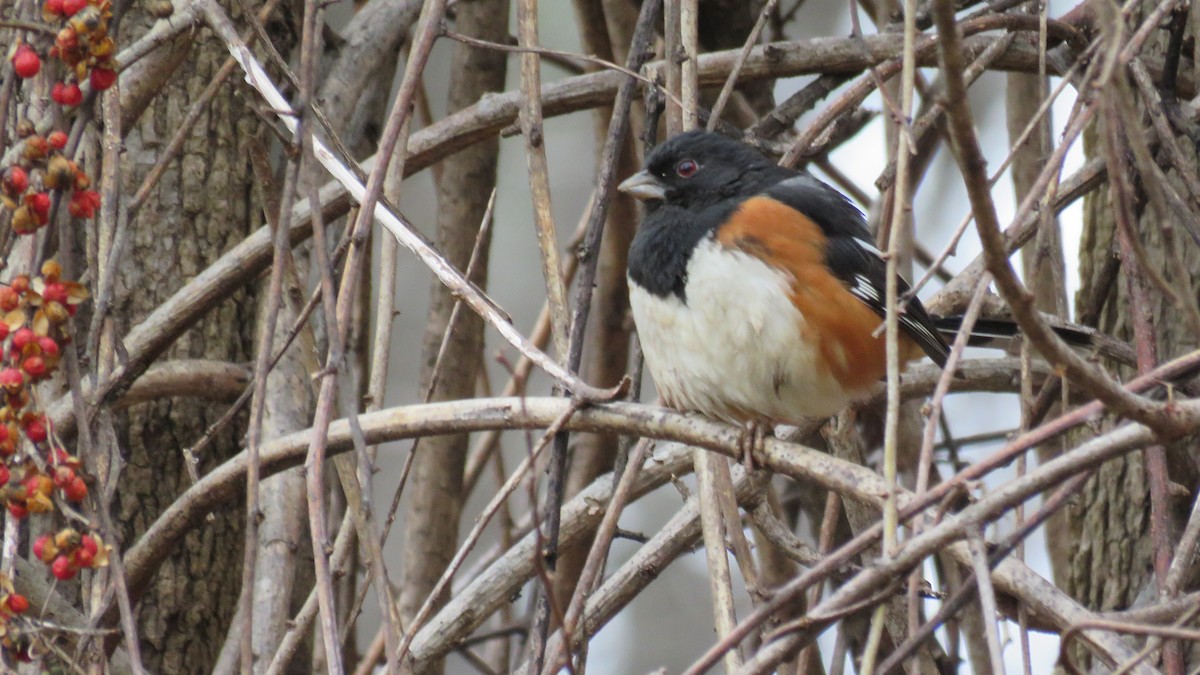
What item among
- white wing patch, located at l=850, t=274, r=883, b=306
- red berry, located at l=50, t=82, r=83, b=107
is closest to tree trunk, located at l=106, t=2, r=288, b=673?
red berry, located at l=50, t=82, r=83, b=107

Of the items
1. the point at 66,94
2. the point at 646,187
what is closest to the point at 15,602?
the point at 66,94

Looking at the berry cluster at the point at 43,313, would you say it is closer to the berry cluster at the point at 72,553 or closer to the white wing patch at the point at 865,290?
the berry cluster at the point at 72,553

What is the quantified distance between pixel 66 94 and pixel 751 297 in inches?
47.8

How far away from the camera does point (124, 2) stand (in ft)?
7.63

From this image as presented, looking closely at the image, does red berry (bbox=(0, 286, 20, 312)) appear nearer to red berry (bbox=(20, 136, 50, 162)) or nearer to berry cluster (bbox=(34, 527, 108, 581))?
red berry (bbox=(20, 136, 50, 162))

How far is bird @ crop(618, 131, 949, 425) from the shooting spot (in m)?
2.42

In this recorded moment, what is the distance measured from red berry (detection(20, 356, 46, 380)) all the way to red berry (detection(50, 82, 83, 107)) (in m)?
0.40

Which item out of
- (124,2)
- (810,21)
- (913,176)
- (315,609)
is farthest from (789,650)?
(810,21)

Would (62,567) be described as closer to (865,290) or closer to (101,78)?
(101,78)

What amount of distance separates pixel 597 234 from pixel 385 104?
1.33m

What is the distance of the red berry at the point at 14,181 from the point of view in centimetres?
176

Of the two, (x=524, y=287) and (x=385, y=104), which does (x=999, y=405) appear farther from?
(x=385, y=104)

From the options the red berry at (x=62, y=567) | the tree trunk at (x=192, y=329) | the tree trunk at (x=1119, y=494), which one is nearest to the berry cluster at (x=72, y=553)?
the red berry at (x=62, y=567)

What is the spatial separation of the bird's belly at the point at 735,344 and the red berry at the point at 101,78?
3.55ft
